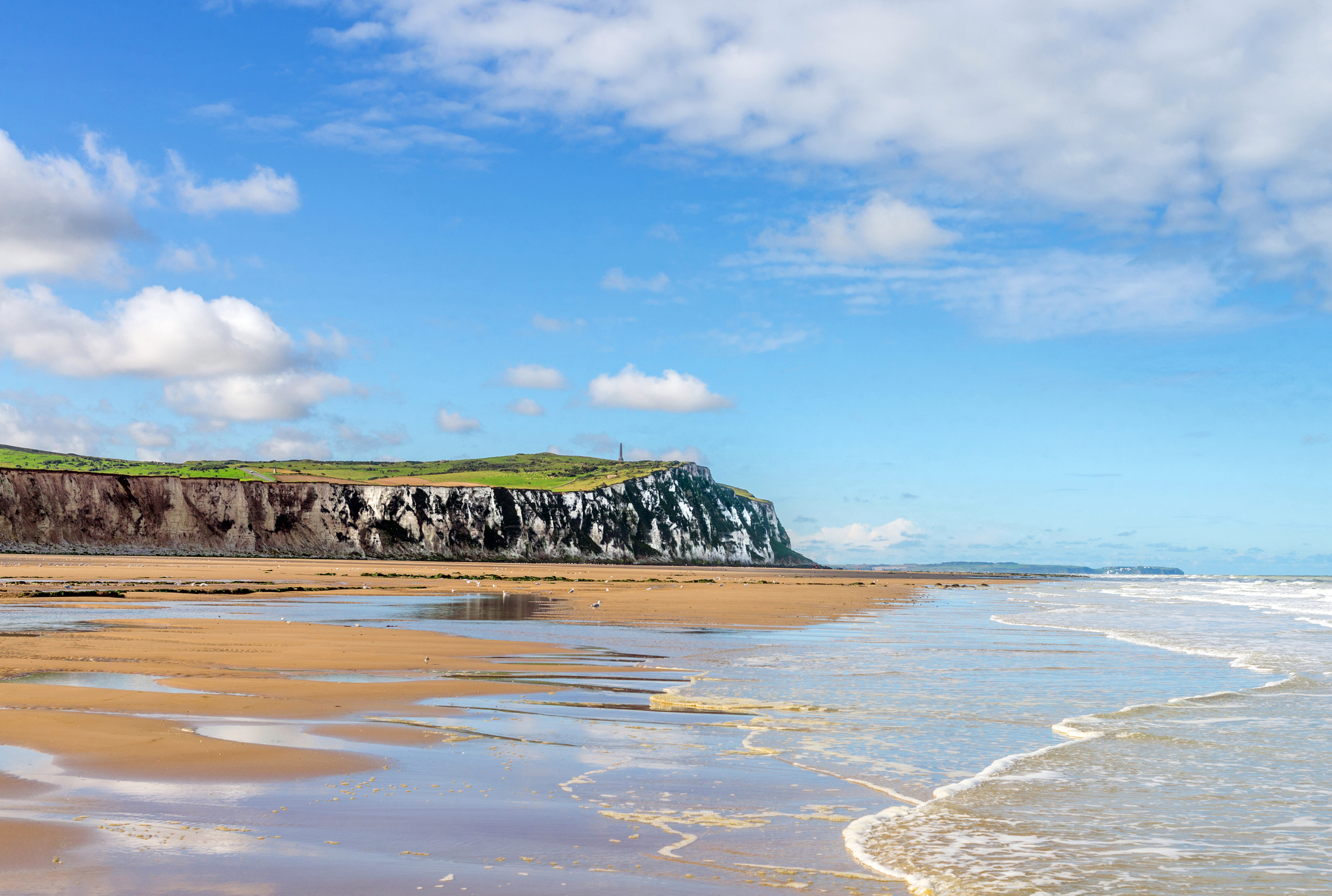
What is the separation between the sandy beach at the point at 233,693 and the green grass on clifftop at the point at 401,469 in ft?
352

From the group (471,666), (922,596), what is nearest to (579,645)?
(471,666)

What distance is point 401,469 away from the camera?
177 meters

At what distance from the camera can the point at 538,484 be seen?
151125 mm

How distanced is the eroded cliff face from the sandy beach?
80699mm

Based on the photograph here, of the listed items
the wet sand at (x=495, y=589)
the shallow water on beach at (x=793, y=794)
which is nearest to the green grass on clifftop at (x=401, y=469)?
the wet sand at (x=495, y=589)

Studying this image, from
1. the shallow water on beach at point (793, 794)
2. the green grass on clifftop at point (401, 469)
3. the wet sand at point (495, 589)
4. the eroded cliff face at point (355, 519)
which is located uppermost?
the green grass on clifftop at point (401, 469)

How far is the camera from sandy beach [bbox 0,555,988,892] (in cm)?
704

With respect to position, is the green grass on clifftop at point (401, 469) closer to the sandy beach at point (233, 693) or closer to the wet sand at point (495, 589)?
the wet sand at point (495, 589)

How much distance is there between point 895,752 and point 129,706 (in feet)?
29.1

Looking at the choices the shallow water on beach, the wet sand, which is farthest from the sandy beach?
the wet sand

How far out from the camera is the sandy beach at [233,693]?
704 cm

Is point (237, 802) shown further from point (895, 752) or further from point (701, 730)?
point (895, 752)

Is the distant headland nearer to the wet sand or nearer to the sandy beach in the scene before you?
the wet sand

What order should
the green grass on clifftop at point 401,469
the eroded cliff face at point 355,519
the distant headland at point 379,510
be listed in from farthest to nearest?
the green grass on clifftop at point 401,469, the distant headland at point 379,510, the eroded cliff face at point 355,519
